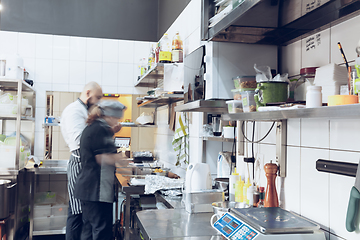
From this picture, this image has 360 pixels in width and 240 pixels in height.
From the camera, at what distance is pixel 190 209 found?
1947 millimetres

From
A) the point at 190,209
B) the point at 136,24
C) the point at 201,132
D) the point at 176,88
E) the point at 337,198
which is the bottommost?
the point at 190,209

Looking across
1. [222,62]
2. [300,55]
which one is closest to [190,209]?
[222,62]

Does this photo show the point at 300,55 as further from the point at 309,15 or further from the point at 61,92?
the point at 61,92

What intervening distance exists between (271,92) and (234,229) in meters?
0.55

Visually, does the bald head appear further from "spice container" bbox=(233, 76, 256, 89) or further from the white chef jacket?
"spice container" bbox=(233, 76, 256, 89)

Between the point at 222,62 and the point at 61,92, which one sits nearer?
the point at 222,62

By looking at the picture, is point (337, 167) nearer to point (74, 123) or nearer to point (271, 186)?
point (271, 186)

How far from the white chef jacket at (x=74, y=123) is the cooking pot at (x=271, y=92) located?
213 cm

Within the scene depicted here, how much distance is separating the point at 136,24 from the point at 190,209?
3500 mm

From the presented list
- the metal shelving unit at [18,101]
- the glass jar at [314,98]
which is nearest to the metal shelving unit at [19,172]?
the metal shelving unit at [18,101]

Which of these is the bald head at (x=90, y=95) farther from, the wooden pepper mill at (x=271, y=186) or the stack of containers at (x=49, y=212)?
the wooden pepper mill at (x=271, y=186)

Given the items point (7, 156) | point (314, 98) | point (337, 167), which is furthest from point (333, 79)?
point (7, 156)

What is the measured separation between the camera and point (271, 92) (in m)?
1.34

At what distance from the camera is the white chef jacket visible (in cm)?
307
